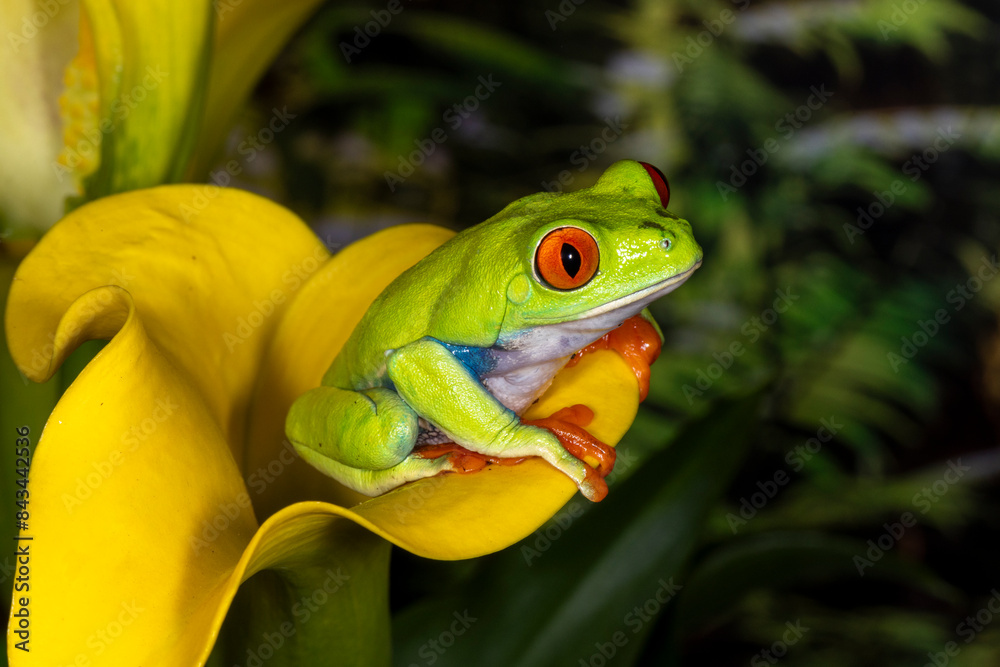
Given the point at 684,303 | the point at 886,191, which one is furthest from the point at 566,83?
the point at 886,191

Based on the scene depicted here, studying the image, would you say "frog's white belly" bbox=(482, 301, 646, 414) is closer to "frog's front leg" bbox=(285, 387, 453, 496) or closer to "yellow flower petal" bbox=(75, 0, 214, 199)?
"frog's front leg" bbox=(285, 387, 453, 496)

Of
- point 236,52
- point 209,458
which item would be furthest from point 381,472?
point 236,52

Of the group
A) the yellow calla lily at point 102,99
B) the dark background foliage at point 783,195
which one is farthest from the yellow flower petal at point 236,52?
the dark background foliage at point 783,195

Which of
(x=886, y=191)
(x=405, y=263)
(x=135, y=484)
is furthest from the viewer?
(x=886, y=191)

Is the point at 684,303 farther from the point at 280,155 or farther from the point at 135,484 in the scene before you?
the point at 135,484

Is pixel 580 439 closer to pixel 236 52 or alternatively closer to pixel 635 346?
pixel 635 346

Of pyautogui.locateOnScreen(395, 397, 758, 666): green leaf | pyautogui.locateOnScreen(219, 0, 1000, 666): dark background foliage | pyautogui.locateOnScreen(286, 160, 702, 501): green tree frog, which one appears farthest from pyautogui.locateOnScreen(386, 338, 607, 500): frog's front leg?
pyautogui.locateOnScreen(219, 0, 1000, 666): dark background foliage

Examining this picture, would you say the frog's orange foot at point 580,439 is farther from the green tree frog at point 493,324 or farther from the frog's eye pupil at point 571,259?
the frog's eye pupil at point 571,259
